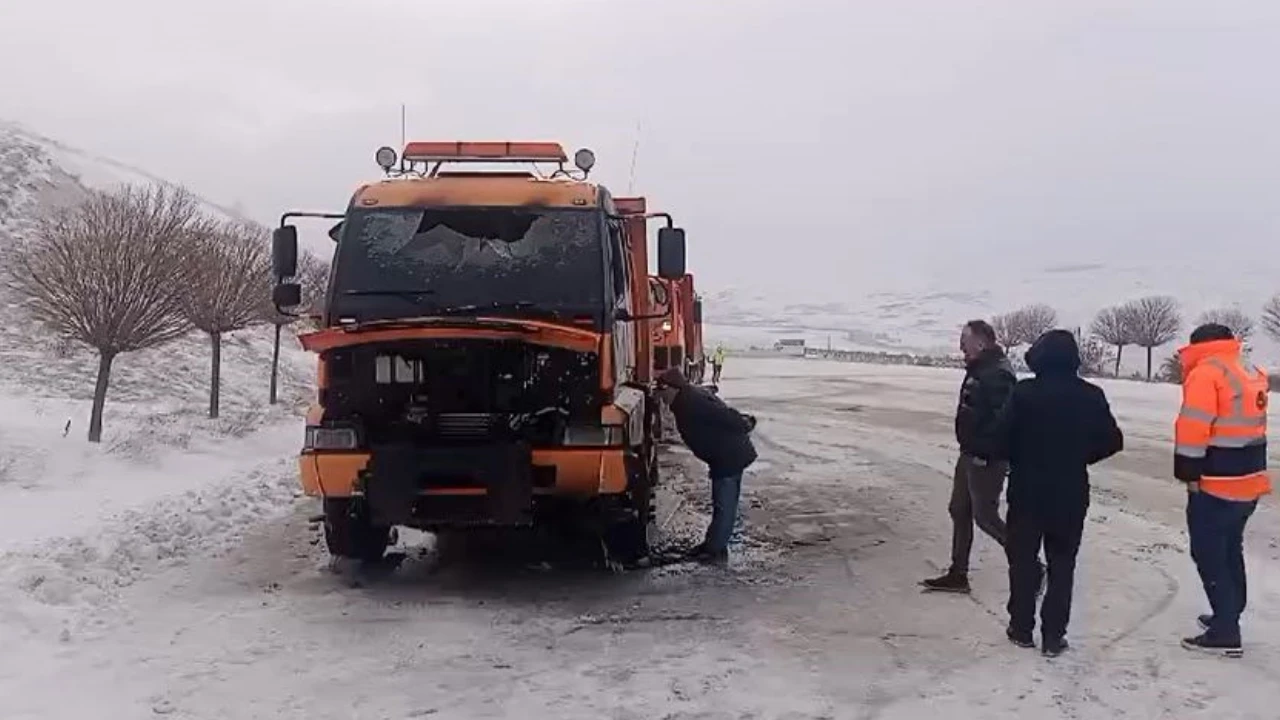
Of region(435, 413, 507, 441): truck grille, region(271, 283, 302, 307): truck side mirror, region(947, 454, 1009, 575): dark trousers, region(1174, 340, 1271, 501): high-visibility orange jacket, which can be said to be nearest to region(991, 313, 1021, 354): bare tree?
region(947, 454, 1009, 575): dark trousers

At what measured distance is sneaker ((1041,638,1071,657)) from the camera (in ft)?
20.2

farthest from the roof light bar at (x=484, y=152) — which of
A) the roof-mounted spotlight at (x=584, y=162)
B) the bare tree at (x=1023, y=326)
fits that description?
the bare tree at (x=1023, y=326)

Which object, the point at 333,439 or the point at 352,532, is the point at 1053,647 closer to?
the point at 333,439

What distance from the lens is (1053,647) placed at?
6.17 metres

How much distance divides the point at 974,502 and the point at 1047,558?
116 centimetres

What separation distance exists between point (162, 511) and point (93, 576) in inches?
93.5

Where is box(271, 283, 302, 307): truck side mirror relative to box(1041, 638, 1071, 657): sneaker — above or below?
above

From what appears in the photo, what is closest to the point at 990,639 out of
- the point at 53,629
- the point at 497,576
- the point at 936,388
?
the point at 497,576

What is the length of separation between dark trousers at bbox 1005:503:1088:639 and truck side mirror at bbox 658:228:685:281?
3.44 meters

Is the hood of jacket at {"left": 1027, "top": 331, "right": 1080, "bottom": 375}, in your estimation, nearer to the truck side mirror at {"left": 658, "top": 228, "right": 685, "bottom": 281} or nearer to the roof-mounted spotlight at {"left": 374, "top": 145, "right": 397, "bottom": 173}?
the truck side mirror at {"left": 658, "top": 228, "right": 685, "bottom": 281}

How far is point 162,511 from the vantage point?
9.95 meters

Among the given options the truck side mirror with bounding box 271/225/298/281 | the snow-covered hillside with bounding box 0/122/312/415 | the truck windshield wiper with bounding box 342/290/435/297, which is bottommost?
the snow-covered hillside with bounding box 0/122/312/415

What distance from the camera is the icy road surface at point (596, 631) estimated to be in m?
5.45

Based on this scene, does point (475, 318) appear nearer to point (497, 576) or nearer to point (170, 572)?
point (497, 576)
